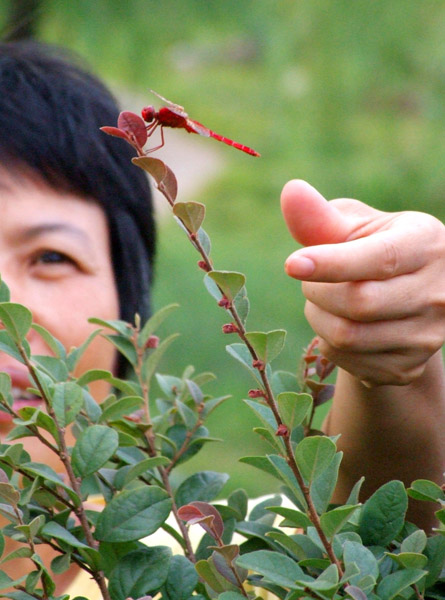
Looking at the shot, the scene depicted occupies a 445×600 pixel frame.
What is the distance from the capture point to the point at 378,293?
0.68 meters

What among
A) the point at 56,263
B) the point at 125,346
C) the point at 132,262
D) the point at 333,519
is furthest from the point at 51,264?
the point at 333,519

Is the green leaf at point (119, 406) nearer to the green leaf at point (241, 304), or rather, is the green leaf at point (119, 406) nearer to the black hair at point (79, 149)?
the green leaf at point (241, 304)

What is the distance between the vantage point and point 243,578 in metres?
0.58

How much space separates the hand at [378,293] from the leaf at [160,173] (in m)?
0.17

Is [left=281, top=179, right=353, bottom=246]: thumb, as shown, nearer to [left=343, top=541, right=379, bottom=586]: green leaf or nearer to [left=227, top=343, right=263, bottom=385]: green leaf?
[left=227, top=343, right=263, bottom=385]: green leaf

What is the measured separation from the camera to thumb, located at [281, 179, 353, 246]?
0.71 meters

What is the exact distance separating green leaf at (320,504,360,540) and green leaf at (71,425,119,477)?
0.16 metres

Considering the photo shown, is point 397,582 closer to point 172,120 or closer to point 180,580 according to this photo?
point 180,580

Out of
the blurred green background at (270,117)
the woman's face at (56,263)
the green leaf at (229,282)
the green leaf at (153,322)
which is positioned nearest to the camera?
the green leaf at (229,282)

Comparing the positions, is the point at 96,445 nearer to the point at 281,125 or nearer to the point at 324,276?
the point at 324,276

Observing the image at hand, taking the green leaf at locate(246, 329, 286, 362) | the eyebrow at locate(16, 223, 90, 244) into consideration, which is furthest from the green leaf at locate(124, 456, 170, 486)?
the eyebrow at locate(16, 223, 90, 244)

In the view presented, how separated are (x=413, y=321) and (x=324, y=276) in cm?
12

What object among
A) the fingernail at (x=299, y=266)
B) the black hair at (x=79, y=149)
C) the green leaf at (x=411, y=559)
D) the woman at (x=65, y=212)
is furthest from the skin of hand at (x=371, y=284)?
the black hair at (x=79, y=149)

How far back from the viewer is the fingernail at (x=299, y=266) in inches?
24.6
